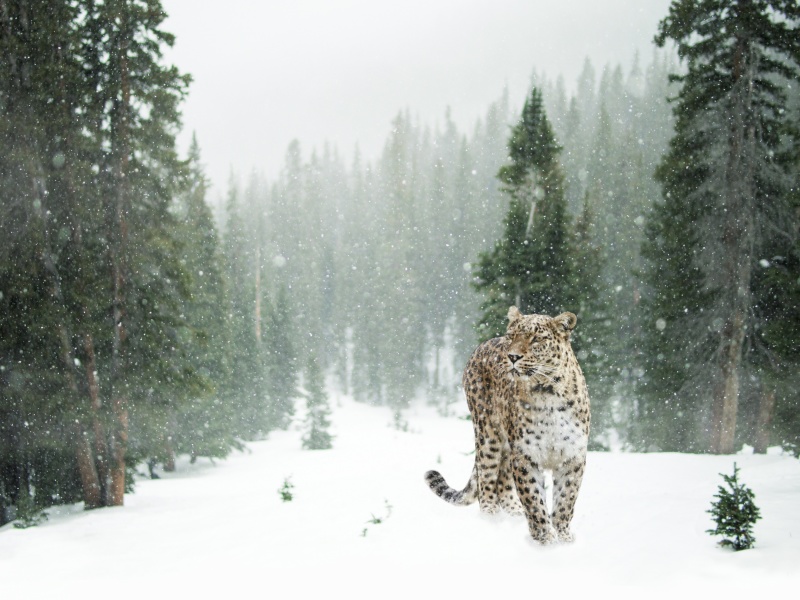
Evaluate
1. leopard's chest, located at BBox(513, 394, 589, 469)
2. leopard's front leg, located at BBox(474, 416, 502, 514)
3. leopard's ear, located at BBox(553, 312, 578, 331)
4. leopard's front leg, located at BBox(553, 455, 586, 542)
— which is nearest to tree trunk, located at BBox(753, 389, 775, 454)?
leopard's front leg, located at BBox(474, 416, 502, 514)

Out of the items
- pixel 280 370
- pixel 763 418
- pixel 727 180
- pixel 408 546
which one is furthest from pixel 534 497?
pixel 280 370

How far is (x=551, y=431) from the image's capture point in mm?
5570

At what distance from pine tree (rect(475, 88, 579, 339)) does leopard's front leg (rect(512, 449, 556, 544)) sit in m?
14.6

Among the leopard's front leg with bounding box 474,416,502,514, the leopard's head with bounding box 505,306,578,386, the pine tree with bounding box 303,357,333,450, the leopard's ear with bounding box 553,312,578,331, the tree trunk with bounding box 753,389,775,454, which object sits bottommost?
the pine tree with bounding box 303,357,333,450

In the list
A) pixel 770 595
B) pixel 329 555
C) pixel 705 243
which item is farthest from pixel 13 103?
pixel 705 243

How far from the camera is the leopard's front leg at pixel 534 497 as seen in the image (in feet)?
18.3

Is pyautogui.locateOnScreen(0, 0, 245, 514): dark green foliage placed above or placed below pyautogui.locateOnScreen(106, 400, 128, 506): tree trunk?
above

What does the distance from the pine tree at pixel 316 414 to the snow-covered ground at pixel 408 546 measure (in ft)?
70.8

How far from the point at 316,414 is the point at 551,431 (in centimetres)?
3156

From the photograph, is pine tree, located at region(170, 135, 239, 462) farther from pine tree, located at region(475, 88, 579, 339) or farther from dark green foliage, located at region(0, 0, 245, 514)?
pine tree, located at region(475, 88, 579, 339)

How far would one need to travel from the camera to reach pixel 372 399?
54.4m

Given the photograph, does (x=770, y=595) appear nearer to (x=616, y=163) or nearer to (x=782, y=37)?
(x=782, y=37)

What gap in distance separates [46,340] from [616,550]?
43.8 feet

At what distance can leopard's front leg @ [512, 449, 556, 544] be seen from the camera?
5.57m
